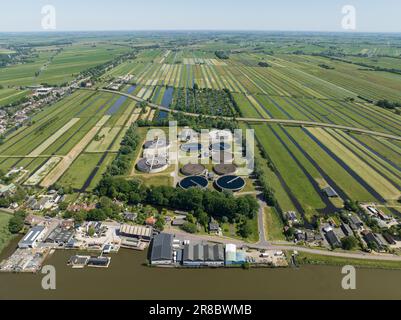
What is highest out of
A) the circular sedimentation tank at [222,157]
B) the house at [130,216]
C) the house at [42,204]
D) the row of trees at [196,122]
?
the row of trees at [196,122]

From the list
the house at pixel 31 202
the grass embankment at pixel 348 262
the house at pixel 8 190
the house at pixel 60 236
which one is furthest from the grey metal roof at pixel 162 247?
the house at pixel 8 190

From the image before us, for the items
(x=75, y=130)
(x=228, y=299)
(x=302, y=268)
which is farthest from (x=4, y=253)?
(x=75, y=130)

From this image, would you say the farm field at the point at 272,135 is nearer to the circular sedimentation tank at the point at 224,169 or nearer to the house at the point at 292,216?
the house at the point at 292,216

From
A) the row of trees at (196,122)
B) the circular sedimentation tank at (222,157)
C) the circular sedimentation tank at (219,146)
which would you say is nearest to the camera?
the circular sedimentation tank at (222,157)

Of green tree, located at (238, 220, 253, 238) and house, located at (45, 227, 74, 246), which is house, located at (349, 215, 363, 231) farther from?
house, located at (45, 227, 74, 246)

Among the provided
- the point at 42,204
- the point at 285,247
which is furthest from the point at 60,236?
the point at 285,247
